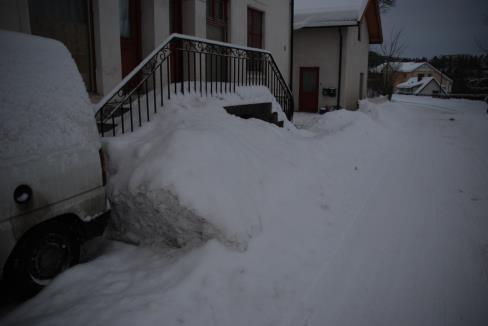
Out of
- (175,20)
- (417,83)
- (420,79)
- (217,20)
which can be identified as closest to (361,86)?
(217,20)

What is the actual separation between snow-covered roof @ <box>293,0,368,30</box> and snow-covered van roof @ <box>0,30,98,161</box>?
16548 millimetres

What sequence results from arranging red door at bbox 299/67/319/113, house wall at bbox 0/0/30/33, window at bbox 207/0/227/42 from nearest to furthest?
house wall at bbox 0/0/30/33
window at bbox 207/0/227/42
red door at bbox 299/67/319/113

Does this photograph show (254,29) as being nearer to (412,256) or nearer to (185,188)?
(185,188)

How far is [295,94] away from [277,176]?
15559 millimetres

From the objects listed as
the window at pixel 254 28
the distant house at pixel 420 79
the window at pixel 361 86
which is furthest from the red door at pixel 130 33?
the distant house at pixel 420 79

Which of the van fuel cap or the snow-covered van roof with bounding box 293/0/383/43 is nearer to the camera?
the van fuel cap

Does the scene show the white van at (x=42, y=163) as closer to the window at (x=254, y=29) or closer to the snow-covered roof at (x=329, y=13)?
the window at (x=254, y=29)

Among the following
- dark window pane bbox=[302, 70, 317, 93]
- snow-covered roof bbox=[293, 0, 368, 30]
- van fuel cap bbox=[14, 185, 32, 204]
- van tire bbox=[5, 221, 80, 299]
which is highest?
snow-covered roof bbox=[293, 0, 368, 30]

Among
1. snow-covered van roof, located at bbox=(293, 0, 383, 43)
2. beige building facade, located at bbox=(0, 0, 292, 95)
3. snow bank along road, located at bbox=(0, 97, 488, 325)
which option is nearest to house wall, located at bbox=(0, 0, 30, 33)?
beige building facade, located at bbox=(0, 0, 292, 95)

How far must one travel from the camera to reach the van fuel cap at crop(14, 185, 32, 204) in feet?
9.17

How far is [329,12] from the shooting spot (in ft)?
63.6

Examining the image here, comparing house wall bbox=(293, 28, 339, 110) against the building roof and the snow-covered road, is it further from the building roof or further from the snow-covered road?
the building roof

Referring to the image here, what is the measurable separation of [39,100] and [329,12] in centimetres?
1880

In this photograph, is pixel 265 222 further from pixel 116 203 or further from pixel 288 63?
pixel 288 63
